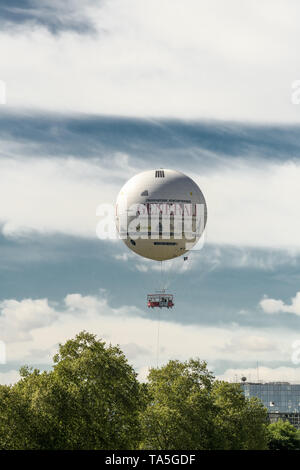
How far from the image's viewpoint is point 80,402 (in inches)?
3361

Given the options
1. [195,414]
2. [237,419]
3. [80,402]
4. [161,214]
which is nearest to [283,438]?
[237,419]

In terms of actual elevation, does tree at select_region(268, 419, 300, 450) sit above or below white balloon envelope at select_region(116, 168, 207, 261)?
below

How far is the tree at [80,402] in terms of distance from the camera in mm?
82062

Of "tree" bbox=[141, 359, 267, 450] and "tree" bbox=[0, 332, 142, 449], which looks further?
"tree" bbox=[141, 359, 267, 450]

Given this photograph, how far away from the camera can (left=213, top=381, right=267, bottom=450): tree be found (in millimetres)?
103500

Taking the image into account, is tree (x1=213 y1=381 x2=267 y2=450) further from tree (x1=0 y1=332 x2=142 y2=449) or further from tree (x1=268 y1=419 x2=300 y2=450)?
tree (x1=268 y1=419 x2=300 y2=450)

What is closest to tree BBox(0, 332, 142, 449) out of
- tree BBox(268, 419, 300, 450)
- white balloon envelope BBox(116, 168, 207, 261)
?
white balloon envelope BBox(116, 168, 207, 261)

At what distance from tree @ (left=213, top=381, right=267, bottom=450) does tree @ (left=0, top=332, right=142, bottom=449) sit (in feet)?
49.5

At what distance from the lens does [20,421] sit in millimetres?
81188

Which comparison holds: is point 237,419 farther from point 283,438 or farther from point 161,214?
point 283,438

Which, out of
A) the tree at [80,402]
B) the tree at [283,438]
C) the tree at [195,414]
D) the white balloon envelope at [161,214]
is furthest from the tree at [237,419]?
the tree at [283,438]

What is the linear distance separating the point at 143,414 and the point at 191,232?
70.7 feet
